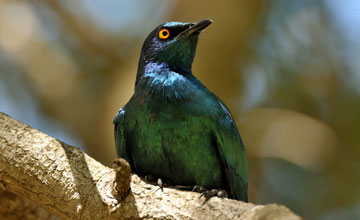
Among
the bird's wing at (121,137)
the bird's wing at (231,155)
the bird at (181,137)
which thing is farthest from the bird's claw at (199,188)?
the bird's wing at (121,137)

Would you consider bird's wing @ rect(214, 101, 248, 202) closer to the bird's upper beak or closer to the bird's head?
the bird's head

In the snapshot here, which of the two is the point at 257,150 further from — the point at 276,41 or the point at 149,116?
the point at 149,116

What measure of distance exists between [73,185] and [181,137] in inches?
53.1

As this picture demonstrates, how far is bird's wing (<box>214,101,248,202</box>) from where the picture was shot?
550cm

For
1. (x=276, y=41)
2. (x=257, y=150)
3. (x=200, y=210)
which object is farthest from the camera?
(x=276, y=41)

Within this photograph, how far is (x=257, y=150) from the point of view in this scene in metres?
10.3

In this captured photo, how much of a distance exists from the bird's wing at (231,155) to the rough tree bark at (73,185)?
3.92 ft

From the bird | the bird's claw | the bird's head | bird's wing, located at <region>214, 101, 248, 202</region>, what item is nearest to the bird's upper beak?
the bird's head

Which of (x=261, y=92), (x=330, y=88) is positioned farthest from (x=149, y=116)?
(x=330, y=88)

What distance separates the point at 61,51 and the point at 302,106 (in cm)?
517

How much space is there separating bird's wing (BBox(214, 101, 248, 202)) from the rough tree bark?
1195mm

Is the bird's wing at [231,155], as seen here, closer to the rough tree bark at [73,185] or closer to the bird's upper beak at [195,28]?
the bird's upper beak at [195,28]

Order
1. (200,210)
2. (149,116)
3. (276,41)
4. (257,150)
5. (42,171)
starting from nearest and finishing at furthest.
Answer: (200,210), (42,171), (149,116), (257,150), (276,41)

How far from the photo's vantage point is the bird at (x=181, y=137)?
17.7 feet
